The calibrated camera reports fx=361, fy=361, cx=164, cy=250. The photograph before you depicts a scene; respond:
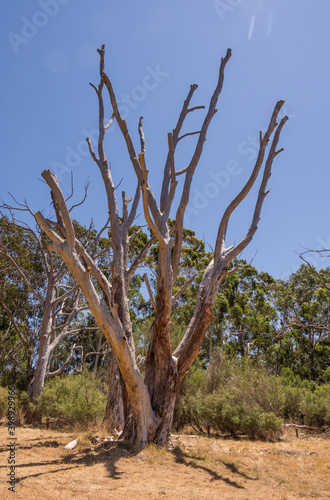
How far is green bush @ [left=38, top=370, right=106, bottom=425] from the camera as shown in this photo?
34.0ft

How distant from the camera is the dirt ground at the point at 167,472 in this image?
158 inches

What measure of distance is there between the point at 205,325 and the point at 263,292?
1555 centimetres

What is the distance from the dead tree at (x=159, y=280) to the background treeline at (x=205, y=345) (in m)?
1.26

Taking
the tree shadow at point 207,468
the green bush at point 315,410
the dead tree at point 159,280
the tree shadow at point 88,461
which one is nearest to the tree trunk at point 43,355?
the dead tree at point 159,280

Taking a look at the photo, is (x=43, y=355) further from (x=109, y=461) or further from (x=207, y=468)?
(x=207, y=468)

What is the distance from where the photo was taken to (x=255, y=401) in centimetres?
1016

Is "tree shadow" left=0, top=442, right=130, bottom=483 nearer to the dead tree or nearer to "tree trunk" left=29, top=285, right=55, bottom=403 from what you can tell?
the dead tree

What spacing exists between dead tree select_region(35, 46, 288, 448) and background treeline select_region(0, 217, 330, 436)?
1261 mm

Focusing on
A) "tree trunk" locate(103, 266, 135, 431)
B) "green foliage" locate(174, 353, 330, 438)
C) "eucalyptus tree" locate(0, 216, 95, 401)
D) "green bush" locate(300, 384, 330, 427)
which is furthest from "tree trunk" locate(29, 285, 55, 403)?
"green bush" locate(300, 384, 330, 427)

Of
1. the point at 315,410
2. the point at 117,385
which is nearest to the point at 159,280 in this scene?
the point at 117,385

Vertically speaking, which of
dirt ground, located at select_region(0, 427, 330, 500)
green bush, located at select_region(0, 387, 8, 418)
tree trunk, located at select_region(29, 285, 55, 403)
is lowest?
dirt ground, located at select_region(0, 427, 330, 500)

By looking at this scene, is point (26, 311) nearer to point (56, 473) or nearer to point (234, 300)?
point (234, 300)

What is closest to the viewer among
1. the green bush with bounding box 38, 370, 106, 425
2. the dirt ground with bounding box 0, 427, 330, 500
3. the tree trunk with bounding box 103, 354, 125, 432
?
the dirt ground with bounding box 0, 427, 330, 500

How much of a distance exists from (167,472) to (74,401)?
6397mm
